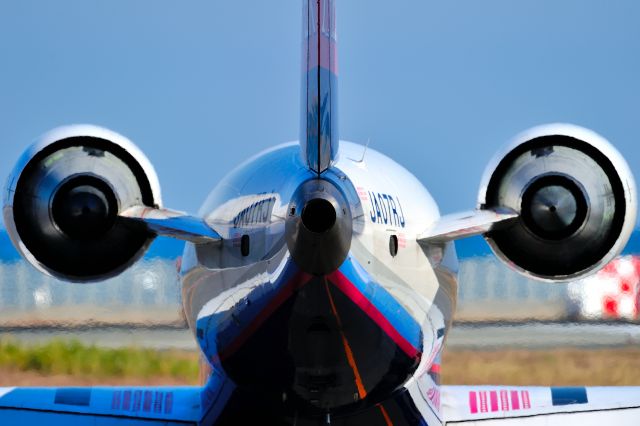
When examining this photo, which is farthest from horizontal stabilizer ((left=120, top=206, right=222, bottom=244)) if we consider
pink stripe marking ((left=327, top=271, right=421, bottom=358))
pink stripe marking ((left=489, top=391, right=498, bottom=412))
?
pink stripe marking ((left=489, top=391, right=498, bottom=412))

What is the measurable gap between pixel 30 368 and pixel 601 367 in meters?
8.49

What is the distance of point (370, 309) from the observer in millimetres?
9719

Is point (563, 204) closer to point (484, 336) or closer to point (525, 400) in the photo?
point (525, 400)

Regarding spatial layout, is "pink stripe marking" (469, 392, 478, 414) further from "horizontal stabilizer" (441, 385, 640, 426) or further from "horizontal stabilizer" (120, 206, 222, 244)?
"horizontal stabilizer" (120, 206, 222, 244)

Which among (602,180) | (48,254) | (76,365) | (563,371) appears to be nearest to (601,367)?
(563,371)

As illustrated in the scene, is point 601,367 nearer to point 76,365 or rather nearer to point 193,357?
point 193,357

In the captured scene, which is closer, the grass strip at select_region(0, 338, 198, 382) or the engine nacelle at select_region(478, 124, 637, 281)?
the engine nacelle at select_region(478, 124, 637, 281)

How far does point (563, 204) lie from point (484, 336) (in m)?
10.2

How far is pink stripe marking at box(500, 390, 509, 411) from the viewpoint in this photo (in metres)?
13.7

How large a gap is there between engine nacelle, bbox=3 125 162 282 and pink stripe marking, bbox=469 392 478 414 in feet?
12.6

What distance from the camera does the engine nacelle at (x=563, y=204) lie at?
36.7 ft

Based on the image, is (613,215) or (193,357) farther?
(193,357)

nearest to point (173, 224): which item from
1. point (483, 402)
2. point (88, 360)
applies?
point (483, 402)

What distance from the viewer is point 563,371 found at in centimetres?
2177
